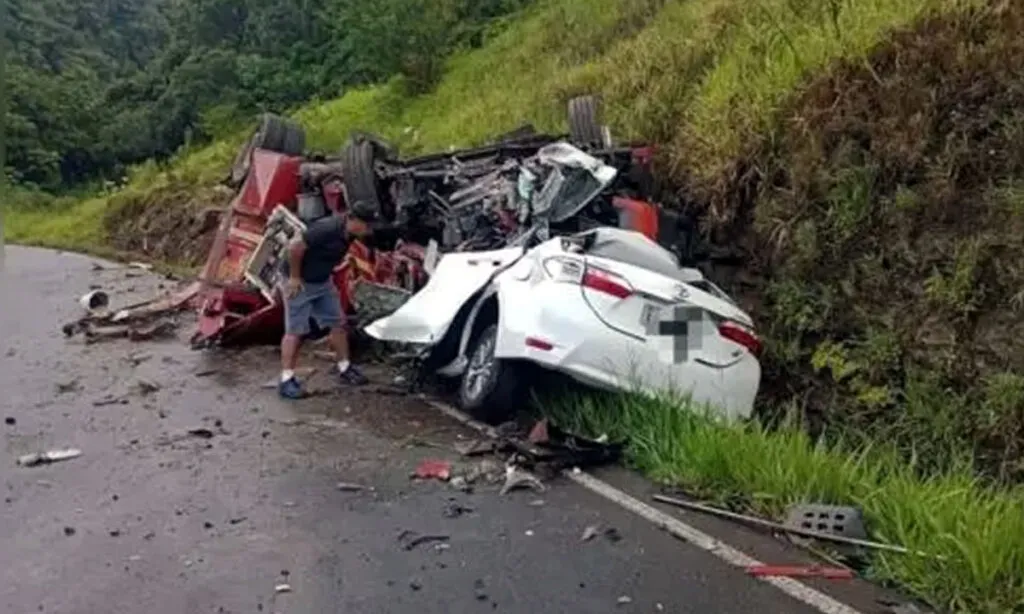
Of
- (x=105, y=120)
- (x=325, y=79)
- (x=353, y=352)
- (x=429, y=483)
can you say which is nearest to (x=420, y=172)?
(x=353, y=352)

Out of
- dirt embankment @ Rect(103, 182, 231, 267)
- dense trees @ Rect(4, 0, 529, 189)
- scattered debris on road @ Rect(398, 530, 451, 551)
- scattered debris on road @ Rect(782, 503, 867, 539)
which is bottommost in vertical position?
dirt embankment @ Rect(103, 182, 231, 267)

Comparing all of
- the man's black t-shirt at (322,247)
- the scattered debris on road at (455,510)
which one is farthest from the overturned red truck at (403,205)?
the scattered debris on road at (455,510)

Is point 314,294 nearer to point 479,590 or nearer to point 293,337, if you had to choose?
point 293,337

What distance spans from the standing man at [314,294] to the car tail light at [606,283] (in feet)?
8.93

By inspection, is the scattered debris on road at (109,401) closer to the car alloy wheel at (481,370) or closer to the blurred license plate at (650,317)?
the car alloy wheel at (481,370)

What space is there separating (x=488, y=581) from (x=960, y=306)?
13.0 feet

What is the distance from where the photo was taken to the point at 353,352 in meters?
10.8

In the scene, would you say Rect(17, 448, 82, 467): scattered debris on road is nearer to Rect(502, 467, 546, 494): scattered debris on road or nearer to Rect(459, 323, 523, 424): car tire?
Rect(459, 323, 523, 424): car tire

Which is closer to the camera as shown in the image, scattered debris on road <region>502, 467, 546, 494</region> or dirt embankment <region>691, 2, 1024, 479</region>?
scattered debris on road <region>502, 467, 546, 494</region>

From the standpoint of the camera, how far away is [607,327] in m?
7.23

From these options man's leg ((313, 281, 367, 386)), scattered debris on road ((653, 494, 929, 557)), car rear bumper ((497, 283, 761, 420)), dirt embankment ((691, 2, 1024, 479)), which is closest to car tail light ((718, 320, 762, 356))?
car rear bumper ((497, 283, 761, 420))

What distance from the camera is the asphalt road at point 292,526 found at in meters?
4.94

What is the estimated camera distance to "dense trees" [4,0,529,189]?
93.4 ft

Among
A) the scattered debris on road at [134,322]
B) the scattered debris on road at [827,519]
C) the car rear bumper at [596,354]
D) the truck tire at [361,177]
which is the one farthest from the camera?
the scattered debris on road at [134,322]
